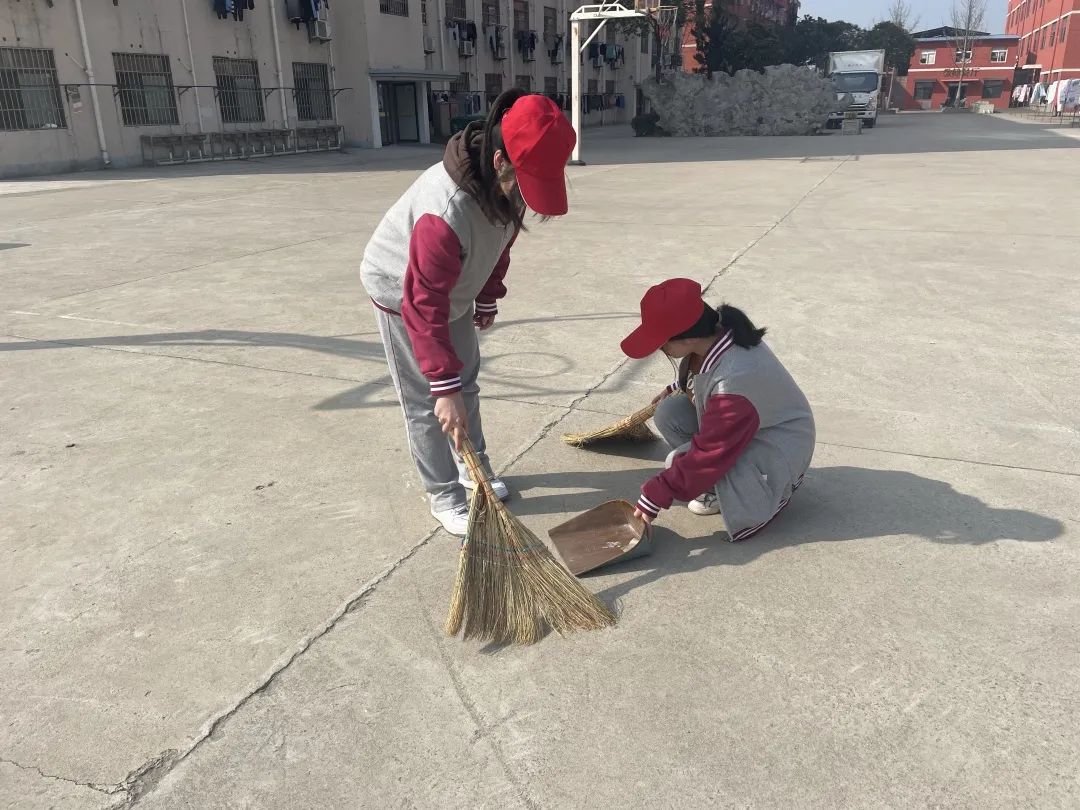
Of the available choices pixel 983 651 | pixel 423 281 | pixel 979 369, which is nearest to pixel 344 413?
pixel 423 281

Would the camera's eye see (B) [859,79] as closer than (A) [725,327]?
No

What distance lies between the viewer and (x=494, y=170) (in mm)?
2256

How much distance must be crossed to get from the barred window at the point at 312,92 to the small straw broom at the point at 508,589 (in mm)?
23695

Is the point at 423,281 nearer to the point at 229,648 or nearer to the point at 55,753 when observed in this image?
the point at 229,648

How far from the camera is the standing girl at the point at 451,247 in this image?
213 centimetres

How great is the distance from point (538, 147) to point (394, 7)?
26.2 m

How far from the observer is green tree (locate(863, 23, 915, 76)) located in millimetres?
57844

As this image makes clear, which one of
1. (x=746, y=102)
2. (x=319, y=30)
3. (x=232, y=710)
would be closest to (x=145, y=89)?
(x=319, y=30)

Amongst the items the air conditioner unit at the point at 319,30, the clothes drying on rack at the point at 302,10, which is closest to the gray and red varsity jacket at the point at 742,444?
the clothes drying on rack at the point at 302,10

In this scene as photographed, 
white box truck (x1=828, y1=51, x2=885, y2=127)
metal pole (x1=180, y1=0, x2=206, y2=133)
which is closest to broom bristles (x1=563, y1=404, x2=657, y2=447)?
metal pole (x1=180, y1=0, x2=206, y2=133)

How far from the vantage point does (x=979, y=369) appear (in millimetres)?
4402

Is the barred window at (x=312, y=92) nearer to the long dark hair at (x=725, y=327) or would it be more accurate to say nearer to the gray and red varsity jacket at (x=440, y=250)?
the gray and red varsity jacket at (x=440, y=250)

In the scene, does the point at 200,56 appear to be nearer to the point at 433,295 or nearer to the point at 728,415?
the point at 433,295

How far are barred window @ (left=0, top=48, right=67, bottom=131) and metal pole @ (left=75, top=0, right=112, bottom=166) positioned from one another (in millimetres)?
705
